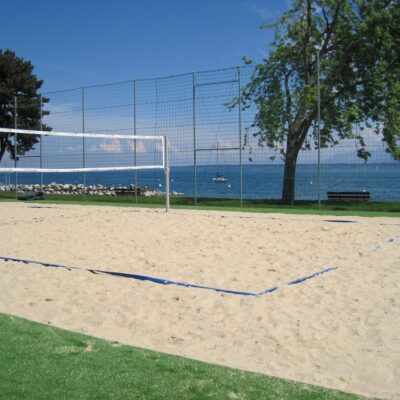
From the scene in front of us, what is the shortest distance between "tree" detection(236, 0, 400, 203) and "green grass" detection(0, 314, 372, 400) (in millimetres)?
8162

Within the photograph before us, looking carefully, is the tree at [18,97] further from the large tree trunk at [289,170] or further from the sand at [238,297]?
the sand at [238,297]

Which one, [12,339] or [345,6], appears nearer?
[12,339]

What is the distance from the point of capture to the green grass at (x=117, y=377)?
1.93 meters

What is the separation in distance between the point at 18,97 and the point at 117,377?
1545 cm

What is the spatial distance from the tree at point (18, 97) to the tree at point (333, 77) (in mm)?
7947

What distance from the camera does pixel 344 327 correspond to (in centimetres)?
288

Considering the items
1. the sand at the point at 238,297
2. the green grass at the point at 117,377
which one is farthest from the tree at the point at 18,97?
the green grass at the point at 117,377

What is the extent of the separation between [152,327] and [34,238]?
3609mm

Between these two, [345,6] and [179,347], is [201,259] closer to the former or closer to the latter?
[179,347]

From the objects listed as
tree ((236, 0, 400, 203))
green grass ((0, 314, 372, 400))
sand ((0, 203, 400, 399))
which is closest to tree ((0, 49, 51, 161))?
tree ((236, 0, 400, 203))

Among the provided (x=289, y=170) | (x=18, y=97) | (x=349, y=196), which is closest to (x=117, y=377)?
(x=349, y=196)

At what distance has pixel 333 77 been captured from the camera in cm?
1105

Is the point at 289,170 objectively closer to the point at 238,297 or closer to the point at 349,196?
the point at 349,196

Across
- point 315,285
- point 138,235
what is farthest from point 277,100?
point 315,285
